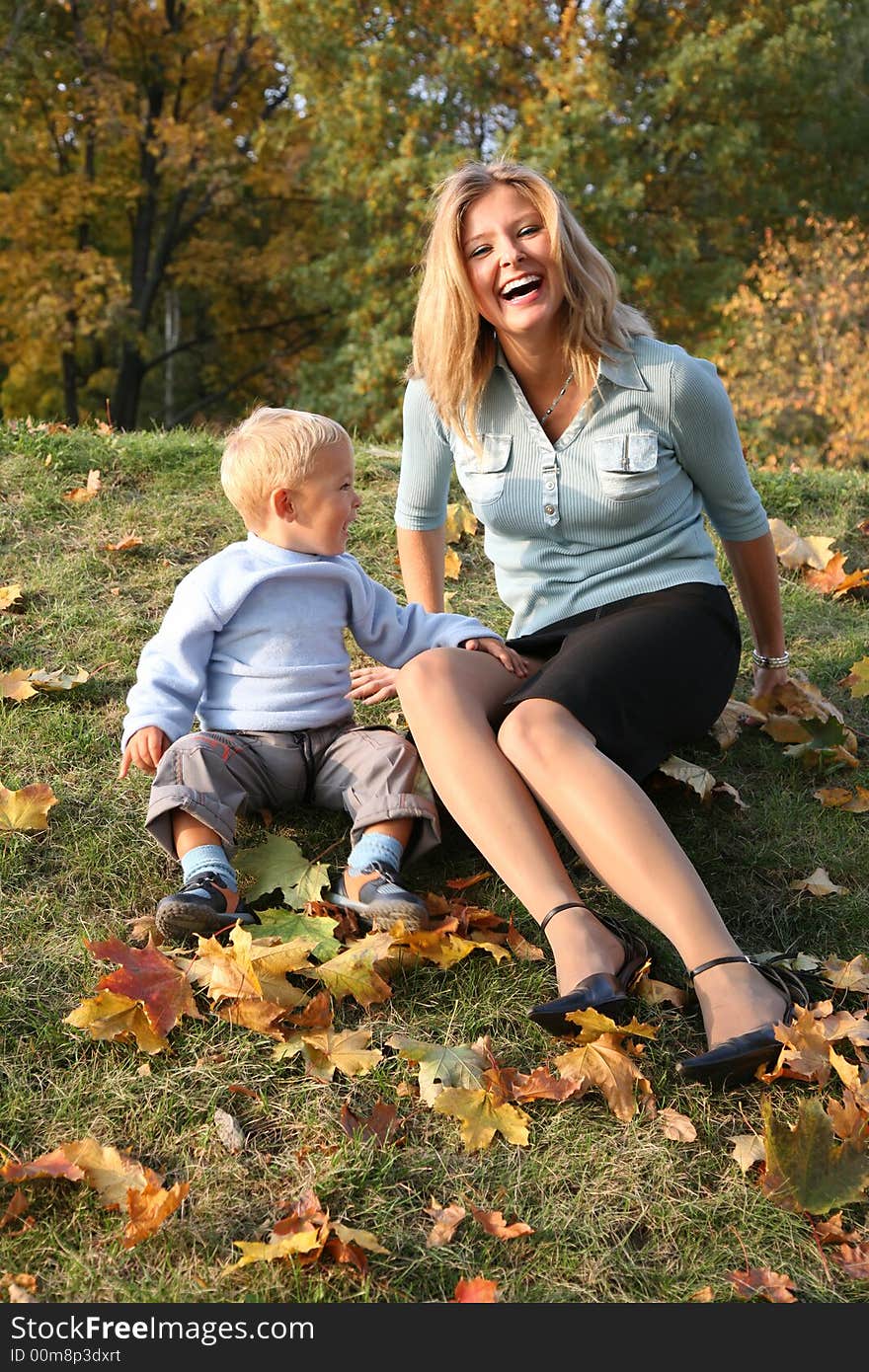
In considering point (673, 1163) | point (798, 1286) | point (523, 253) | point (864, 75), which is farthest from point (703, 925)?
point (864, 75)

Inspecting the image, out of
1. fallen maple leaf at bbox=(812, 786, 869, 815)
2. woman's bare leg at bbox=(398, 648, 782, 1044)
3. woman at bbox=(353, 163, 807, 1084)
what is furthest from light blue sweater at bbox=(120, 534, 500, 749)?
fallen maple leaf at bbox=(812, 786, 869, 815)

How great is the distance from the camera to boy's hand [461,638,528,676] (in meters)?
3.20

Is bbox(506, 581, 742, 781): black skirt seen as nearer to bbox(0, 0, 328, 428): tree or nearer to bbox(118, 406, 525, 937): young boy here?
bbox(118, 406, 525, 937): young boy

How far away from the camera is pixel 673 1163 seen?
7.39 feet

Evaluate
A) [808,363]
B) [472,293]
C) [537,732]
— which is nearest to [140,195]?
[808,363]

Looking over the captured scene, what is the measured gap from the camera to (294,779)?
314 cm

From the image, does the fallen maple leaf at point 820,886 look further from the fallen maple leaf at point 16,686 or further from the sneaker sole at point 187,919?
the fallen maple leaf at point 16,686

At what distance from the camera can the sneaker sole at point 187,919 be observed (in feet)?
8.71

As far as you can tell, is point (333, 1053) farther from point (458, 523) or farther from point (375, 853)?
point (458, 523)

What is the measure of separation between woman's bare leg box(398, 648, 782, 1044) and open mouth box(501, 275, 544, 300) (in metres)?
1.01

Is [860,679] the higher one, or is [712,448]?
[712,448]

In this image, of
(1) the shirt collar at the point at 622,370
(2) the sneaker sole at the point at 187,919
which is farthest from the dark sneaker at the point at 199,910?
(1) the shirt collar at the point at 622,370

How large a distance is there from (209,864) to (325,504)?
37.2 inches

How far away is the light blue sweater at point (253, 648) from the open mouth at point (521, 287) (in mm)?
802
